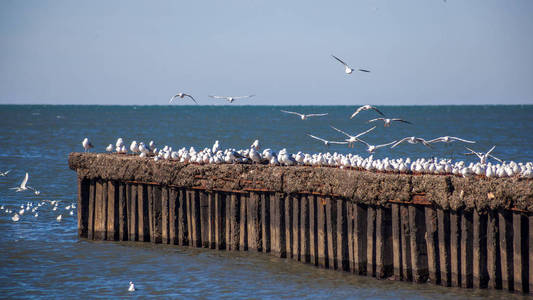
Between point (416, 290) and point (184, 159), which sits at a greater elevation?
point (184, 159)

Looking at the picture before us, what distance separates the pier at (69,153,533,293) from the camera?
1256 centimetres

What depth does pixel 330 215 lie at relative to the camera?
1466cm

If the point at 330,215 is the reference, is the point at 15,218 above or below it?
below

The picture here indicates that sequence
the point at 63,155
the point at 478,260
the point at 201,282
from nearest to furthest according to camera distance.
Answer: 1. the point at 478,260
2. the point at 201,282
3. the point at 63,155

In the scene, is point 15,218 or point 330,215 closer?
point 330,215

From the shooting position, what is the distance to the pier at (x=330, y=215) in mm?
12562

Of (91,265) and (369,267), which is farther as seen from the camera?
(91,265)

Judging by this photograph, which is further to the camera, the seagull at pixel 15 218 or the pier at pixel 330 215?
the seagull at pixel 15 218

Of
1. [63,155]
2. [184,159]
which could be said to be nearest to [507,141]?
[63,155]

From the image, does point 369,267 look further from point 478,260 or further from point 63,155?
point 63,155

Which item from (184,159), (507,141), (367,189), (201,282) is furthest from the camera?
(507,141)

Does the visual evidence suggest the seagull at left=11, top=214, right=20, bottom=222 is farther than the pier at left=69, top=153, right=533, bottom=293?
Yes

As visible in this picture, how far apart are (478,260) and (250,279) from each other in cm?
469

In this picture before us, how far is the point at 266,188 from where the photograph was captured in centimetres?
1566
